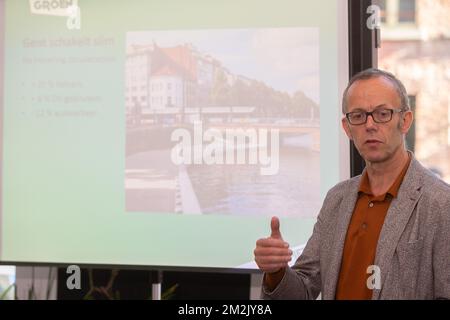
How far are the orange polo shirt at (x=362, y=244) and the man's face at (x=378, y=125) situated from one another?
10 centimetres

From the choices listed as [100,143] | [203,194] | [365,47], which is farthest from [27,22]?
[365,47]

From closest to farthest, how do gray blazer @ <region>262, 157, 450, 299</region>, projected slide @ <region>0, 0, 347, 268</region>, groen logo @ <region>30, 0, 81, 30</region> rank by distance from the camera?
gray blazer @ <region>262, 157, 450, 299</region>
projected slide @ <region>0, 0, 347, 268</region>
groen logo @ <region>30, 0, 81, 30</region>

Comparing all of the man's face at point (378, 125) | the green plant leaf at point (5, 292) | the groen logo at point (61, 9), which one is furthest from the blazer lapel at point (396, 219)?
the green plant leaf at point (5, 292)

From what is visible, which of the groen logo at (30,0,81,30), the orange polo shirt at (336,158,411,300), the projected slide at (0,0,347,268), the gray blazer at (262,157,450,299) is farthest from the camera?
the groen logo at (30,0,81,30)

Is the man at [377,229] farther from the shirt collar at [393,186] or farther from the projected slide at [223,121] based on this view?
the projected slide at [223,121]

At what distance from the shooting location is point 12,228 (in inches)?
129

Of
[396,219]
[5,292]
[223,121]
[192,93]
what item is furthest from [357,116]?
[5,292]

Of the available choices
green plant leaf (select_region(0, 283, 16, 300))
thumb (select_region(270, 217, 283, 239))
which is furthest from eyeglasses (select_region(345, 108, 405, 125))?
green plant leaf (select_region(0, 283, 16, 300))

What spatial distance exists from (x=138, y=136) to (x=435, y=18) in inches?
68.7

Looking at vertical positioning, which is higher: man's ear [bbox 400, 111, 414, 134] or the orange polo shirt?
man's ear [bbox 400, 111, 414, 134]

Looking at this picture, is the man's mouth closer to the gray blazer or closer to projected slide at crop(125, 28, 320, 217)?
the gray blazer

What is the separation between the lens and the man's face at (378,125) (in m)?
1.83

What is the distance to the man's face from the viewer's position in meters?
1.83

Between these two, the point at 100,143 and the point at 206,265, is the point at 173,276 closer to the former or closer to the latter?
the point at 206,265
